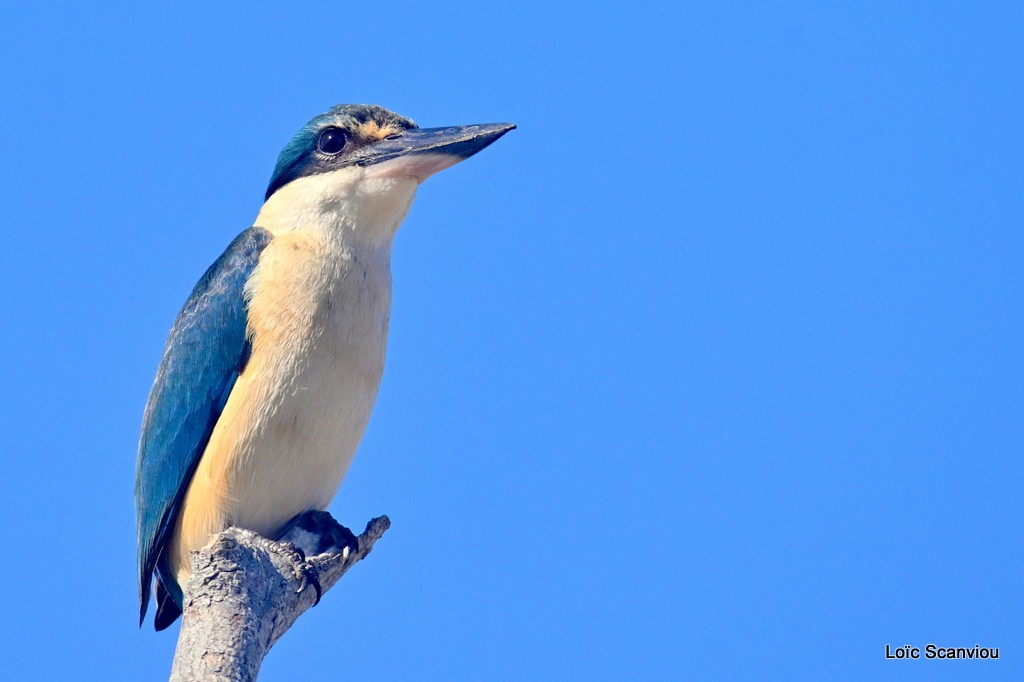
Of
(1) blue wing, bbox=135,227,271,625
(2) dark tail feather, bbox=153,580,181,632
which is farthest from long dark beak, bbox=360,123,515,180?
(2) dark tail feather, bbox=153,580,181,632

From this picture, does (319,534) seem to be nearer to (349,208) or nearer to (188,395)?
(188,395)

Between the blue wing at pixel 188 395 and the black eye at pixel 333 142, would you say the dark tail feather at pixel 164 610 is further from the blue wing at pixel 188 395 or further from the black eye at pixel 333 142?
the black eye at pixel 333 142

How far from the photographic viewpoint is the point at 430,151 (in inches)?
251

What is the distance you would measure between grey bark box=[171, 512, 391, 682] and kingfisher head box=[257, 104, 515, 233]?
1.85 m

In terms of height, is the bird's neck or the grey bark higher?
the bird's neck

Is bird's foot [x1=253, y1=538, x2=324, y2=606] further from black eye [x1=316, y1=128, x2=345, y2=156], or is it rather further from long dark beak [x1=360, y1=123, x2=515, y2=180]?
black eye [x1=316, y1=128, x2=345, y2=156]

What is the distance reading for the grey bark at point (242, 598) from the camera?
4.36m

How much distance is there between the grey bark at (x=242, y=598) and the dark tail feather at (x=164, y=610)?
1235 mm

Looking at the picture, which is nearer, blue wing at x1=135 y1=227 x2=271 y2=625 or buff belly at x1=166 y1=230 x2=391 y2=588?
buff belly at x1=166 y1=230 x2=391 y2=588

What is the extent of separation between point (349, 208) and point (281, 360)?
104 cm

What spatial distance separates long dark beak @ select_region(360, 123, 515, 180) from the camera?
636 centimetres

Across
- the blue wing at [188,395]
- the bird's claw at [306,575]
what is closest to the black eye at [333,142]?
the blue wing at [188,395]

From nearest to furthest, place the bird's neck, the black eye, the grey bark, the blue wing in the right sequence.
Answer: the grey bark → the blue wing → the bird's neck → the black eye

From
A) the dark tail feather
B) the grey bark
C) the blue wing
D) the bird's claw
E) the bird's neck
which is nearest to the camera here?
the grey bark
